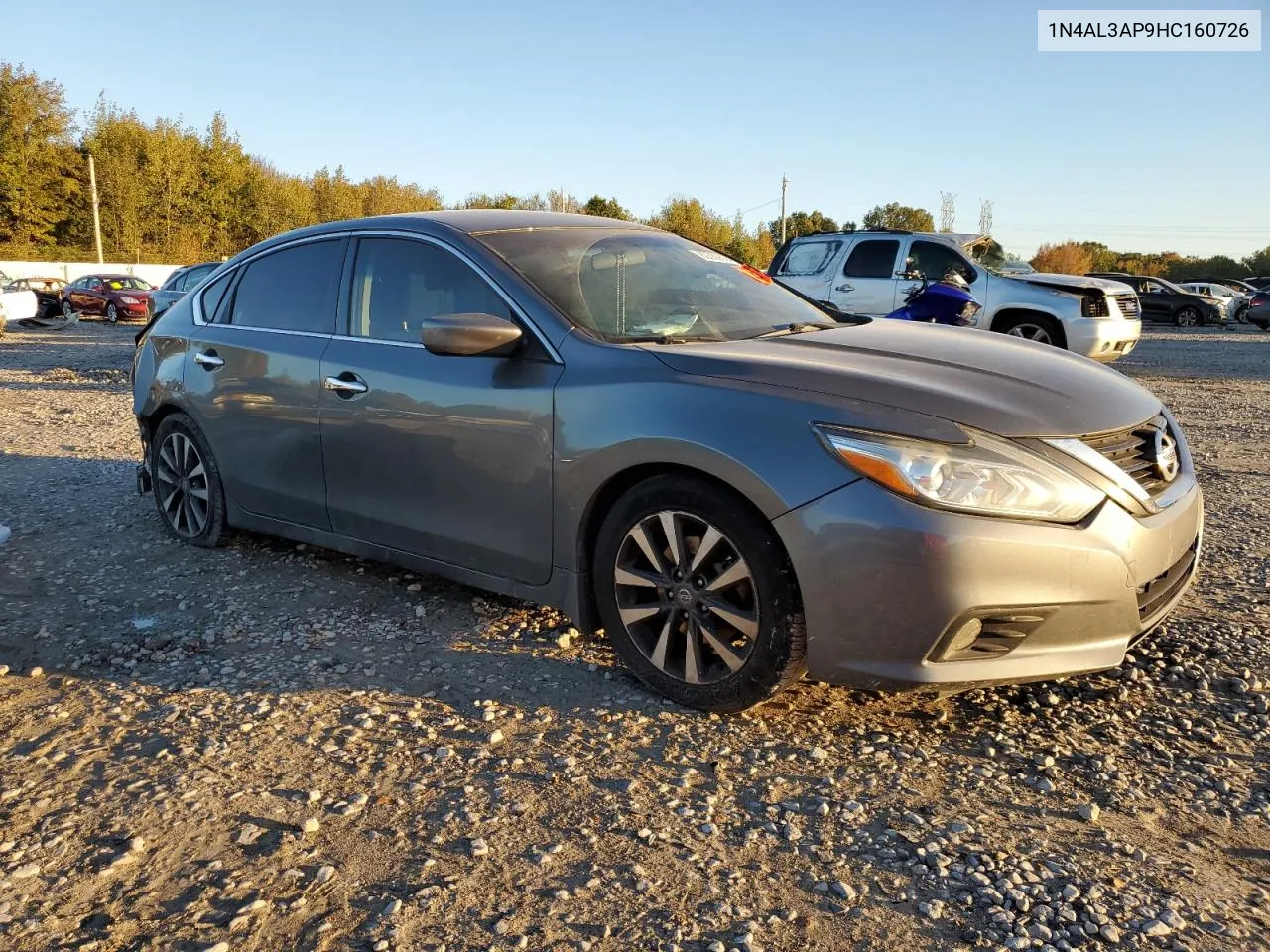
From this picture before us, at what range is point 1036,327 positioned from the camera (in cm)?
1158

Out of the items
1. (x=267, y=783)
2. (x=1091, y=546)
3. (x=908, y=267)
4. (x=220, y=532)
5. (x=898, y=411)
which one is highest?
(x=908, y=267)

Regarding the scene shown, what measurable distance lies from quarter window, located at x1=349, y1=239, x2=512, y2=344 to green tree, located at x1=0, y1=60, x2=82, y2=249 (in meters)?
55.6

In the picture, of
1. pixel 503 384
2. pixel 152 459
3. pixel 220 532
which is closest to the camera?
pixel 503 384

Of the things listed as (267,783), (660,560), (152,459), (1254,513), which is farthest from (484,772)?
(1254,513)

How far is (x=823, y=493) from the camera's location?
2764mm

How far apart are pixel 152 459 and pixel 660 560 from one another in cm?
345

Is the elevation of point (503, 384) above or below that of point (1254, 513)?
above

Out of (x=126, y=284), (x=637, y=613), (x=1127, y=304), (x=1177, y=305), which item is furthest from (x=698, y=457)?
(x=1177, y=305)

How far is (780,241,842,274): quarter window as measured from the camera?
41.9ft

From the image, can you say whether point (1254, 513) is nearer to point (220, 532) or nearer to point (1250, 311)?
point (220, 532)

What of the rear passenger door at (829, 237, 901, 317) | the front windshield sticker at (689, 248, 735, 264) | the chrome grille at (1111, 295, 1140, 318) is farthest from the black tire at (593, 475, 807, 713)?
the chrome grille at (1111, 295, 1140, 318)

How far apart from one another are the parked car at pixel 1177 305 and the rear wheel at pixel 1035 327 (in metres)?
19.2

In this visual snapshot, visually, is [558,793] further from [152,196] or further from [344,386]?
[152,196]

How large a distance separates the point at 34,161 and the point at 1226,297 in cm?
5439
